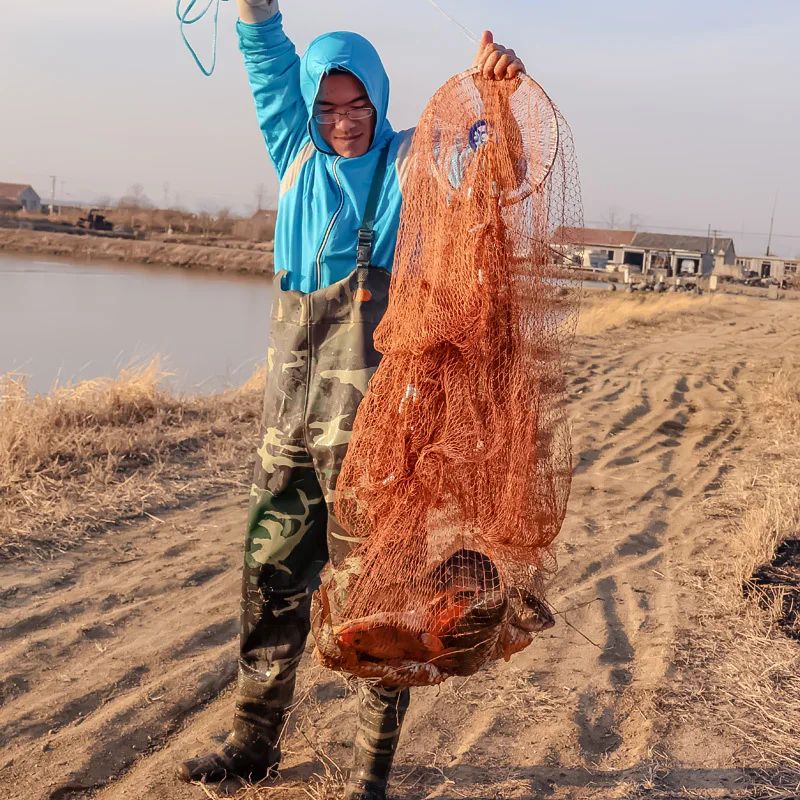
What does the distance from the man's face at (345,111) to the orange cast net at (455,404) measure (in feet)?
0.63

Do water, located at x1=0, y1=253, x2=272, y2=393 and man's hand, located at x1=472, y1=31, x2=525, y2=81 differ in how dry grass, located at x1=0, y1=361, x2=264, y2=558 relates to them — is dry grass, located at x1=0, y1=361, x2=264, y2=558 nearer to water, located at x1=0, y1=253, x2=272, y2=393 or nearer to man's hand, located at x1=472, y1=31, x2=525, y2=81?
water, located at x1=0, y1=253, x2=272, y2=393

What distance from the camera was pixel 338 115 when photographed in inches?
92.0

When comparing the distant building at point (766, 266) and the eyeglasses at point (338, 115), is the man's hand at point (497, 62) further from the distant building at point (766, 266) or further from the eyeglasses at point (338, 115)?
the distant building at point (766, 266)

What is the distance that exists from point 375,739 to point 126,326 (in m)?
15.3

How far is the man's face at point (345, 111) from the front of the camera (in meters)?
2.31

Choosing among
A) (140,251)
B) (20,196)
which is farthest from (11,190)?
(140,251)

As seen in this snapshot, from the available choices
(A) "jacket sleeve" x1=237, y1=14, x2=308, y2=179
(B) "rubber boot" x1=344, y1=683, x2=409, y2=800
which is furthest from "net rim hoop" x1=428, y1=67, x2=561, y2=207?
(B) "rubber boot" x1=344, y1=683, x2=409, y2=800

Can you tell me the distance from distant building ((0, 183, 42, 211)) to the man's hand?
69554 millimetres

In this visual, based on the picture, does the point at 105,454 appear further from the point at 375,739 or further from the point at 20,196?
the point at 20,196

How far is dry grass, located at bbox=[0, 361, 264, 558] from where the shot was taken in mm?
4602

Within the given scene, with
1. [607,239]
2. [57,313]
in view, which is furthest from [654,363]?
[607,239]

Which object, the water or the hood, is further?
the water

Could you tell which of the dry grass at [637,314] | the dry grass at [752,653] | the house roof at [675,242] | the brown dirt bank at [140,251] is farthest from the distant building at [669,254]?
the dry grass at [752,653]

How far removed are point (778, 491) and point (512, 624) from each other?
3.59 metres
